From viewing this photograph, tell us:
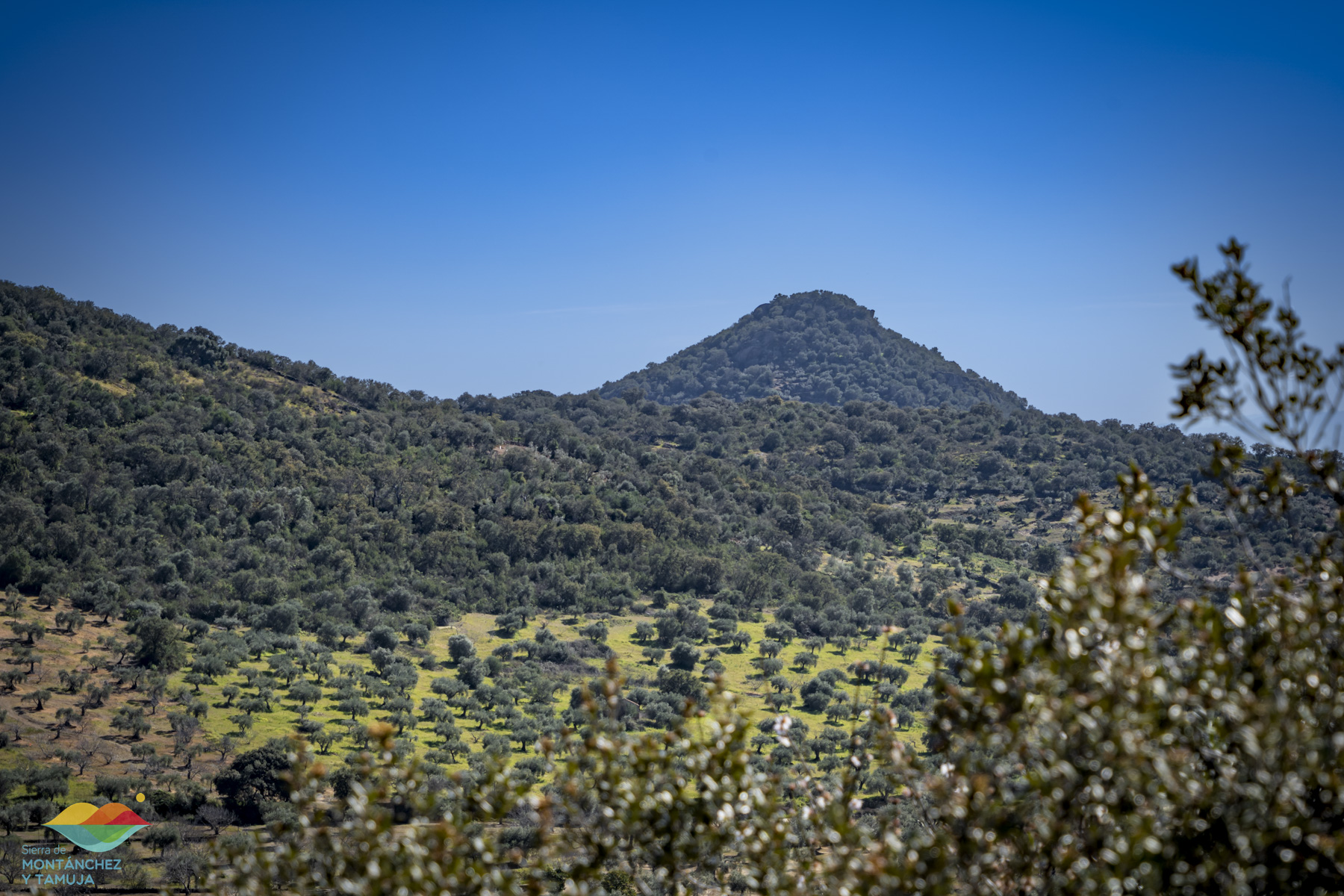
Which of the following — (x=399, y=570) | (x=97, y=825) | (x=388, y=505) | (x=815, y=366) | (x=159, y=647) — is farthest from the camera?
(x=815, y=366)

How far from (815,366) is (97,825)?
151690mm

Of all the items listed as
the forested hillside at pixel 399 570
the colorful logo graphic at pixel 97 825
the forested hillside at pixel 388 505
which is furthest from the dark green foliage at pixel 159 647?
the colorful logo graphic at pixel 97 825

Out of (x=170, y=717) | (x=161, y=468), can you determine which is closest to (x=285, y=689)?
(x=170, y=717)

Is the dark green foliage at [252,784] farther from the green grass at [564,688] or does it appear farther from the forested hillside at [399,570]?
the green grass at [564,688]

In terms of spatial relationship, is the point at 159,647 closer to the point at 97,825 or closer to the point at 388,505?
the point at 97,825

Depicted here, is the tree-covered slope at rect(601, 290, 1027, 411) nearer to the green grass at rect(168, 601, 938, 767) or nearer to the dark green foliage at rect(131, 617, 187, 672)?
the green grass at rect(168, 601, 938, 767)

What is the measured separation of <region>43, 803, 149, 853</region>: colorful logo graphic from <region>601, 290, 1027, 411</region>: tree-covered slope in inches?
5215

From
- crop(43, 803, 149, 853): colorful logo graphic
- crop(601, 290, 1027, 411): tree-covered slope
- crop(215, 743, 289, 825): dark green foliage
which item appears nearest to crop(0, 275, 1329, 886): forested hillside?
crop(215, 743, 289, 825): dark green foliage

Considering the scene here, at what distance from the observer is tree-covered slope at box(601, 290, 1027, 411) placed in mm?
156750

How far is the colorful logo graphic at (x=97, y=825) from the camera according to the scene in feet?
61.1

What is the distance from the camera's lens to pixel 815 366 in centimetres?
16338

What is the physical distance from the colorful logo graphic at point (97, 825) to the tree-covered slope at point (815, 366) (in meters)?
132

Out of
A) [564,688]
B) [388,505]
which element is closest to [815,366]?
[388,505]

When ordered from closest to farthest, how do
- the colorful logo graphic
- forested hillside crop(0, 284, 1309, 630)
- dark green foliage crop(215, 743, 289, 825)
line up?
the colorful logo graphic < dark green foliage crop(215, 743, 289, 825) < forested hillside crop(0, 284, 1309, 630)
